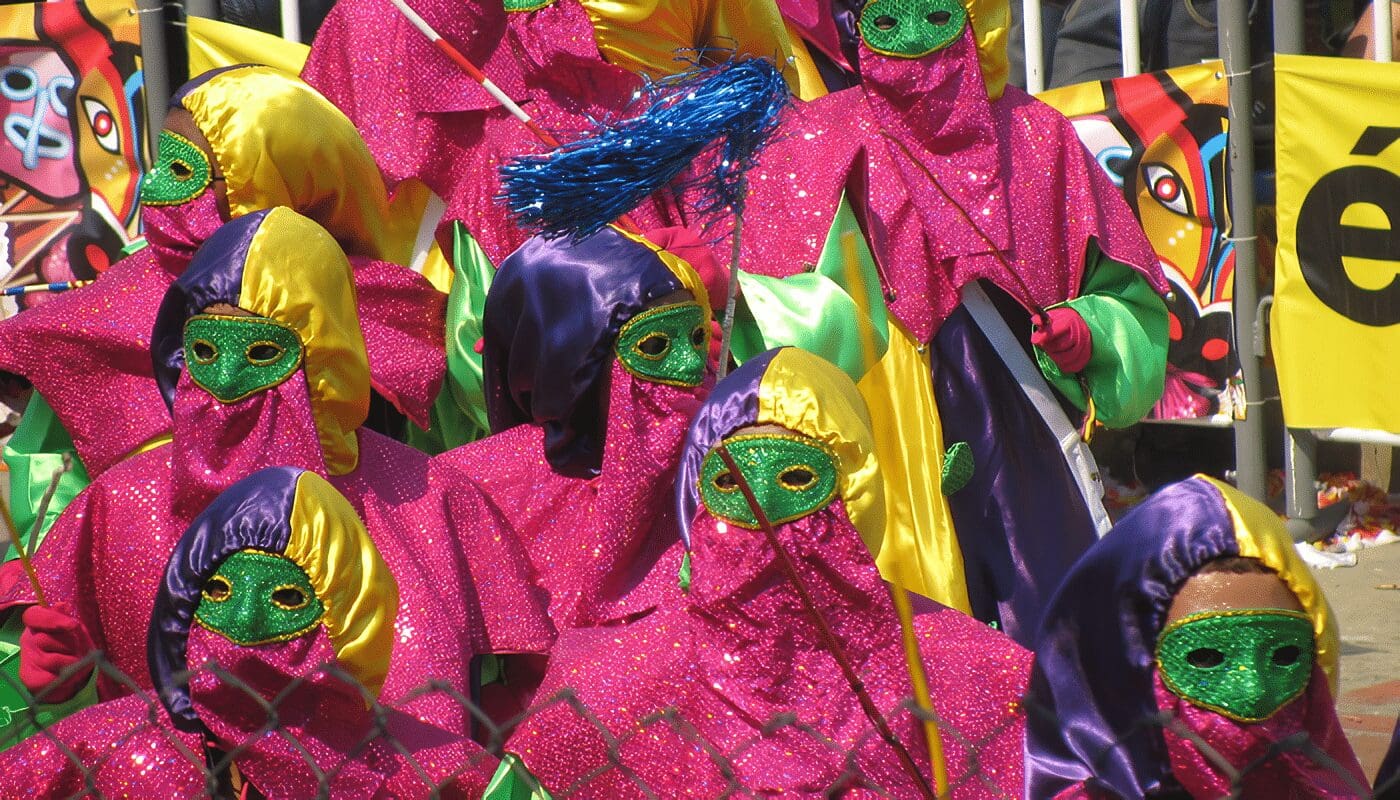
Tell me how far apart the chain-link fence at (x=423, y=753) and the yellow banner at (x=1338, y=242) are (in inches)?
122

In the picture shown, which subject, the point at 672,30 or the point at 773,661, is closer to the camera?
the point at 773,661

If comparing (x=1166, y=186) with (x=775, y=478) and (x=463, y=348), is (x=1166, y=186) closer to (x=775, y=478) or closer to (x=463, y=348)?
(x=463, y=348)

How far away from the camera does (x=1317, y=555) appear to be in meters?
5.56

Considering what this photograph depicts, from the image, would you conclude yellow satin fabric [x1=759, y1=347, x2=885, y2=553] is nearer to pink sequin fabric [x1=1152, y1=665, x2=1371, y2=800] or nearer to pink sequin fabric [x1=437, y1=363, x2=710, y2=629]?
pink sequin fabric [x1=437, y1=363, x2=710, y2=629]

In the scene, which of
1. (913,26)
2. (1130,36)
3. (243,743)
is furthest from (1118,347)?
(1130,36)

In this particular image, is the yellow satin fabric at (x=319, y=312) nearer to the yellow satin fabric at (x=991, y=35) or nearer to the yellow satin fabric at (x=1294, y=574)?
the yellow satin fabric at (x=991, y=35)

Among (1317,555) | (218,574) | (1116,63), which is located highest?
(218,574)

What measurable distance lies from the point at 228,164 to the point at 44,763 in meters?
1.24

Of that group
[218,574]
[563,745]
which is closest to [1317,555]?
[563,745]

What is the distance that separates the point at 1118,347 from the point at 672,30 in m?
1.09

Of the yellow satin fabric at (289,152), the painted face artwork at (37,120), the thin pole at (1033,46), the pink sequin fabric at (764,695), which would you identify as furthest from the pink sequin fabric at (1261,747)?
the thin pole at (1033,46)

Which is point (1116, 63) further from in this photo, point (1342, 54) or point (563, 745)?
point (563, 745)

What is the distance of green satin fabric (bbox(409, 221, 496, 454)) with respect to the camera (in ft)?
12.3

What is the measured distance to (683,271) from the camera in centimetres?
329
